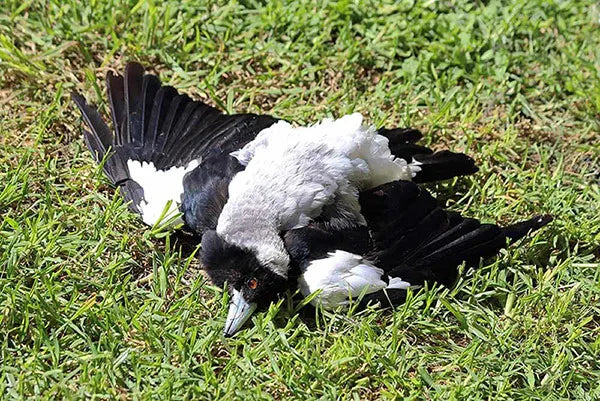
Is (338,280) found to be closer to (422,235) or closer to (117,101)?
(422,235)

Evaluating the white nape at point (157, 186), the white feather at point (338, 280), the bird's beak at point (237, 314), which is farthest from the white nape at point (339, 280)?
the white nape at point (157, 186)

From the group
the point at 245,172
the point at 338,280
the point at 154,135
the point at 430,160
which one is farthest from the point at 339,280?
the point at 154,135

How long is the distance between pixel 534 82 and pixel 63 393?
2942 millimetres

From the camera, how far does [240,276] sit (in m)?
3.62

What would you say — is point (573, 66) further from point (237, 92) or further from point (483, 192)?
point (237, 92)

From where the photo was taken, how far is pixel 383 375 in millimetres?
3461

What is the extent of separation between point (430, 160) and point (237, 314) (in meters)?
1.19

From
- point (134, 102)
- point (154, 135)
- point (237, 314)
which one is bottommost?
point (237, 314)

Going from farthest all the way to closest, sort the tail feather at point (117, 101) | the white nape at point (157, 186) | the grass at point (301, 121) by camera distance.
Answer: the tail feather at point (117, 101) → the white nape at point (157, 186) → the grass at point (301, 121)

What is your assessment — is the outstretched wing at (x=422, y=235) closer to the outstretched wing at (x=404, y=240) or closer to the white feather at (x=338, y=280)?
the outstretched wing at (x=404, y=240)

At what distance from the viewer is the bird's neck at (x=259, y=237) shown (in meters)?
3.62

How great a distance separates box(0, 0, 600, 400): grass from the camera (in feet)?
11.2

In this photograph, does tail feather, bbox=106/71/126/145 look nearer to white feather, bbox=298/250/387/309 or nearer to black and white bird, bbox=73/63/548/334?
black and white bird, bbox=73/63/548/334

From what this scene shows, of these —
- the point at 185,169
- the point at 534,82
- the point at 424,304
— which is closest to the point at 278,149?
the point at 185,169
